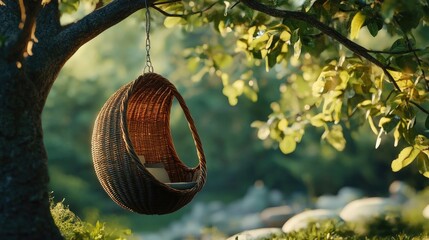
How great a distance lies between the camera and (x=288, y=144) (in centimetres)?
485

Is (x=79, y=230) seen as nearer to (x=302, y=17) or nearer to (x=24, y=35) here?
(x=24, y=35)

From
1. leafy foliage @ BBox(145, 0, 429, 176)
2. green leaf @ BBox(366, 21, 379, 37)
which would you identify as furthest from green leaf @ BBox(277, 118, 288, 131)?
green leaf @ BBox(366, 21, 379, 37)

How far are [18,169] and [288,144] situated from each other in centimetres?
224

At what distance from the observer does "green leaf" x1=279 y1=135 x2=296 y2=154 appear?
4770 mm

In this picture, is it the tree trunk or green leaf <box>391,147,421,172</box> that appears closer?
the tree trunk

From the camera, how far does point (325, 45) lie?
507cm

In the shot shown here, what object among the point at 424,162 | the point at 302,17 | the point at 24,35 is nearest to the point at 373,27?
the point at 302,17

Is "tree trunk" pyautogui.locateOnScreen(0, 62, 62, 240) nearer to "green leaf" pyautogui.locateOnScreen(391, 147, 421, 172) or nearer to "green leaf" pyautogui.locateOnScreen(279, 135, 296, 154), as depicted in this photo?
"green leaf" pyautogui.locateOnScreen(391, 147, 421, 172)

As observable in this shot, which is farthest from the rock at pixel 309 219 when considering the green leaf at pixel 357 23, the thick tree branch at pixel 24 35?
the thick tree branch at pixel 24 35

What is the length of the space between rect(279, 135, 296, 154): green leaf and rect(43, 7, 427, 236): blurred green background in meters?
9.25

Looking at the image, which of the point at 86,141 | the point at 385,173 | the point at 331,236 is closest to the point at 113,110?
the point at 331,236

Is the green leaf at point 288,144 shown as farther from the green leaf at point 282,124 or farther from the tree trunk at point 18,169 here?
the tree trunk at point 18,169

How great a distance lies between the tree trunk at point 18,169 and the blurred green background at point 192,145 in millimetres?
10694

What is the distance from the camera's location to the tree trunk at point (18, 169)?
10.2 feet
